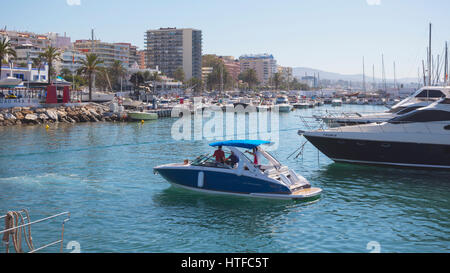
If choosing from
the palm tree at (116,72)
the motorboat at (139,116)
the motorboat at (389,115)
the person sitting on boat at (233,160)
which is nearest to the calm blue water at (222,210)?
the person sitting on boat at (233,160)

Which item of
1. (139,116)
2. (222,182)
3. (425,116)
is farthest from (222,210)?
(139,116)

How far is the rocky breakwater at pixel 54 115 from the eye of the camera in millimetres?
57938

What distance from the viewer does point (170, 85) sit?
174500mm

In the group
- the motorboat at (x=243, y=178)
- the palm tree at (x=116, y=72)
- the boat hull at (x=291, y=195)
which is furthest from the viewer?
the palm tree at (x=116, y=72)

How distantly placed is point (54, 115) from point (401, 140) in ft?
160

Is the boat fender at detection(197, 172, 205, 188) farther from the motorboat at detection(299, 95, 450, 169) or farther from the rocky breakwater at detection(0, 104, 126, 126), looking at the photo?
the rocky breakwater at detection(0, 104, 126, 126)

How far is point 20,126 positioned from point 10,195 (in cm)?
3770

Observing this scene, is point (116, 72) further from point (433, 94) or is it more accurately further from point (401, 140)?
point (401, 140)

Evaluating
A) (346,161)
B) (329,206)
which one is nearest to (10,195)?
(329,206)

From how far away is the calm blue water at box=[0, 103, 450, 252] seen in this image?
14.5 meters

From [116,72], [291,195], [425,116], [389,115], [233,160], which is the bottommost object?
[291,195]

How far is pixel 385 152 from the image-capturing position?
2639 centimetres

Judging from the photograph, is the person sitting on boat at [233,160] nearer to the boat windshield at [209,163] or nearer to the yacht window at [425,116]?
the boat windshield at [209,163]

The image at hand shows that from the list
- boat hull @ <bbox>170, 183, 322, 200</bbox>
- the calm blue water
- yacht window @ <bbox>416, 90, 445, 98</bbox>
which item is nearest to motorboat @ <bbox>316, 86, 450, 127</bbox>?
yacht window @ <bbox>416, 90, 445, 98</bbox>
